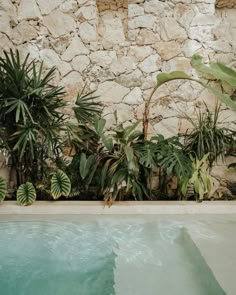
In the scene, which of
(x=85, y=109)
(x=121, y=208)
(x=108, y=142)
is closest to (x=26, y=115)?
(x=85, y=109)

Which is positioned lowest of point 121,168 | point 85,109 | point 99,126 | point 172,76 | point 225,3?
point 121,168

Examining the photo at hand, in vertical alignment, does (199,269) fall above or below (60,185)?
below

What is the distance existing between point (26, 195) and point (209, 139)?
2.09 metres

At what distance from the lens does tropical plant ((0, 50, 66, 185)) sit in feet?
11.3

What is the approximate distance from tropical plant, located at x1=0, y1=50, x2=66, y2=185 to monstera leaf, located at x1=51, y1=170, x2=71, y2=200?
318 millimetres

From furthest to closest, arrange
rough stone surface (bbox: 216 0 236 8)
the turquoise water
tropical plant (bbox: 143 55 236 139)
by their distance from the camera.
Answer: rough stone surface (bbox: 216 0 236 8) → the turquoise water → tropical plant (bbox: 143 55 236 139)

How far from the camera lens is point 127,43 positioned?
425 cm

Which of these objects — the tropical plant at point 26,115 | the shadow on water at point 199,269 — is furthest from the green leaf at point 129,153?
the shadow on water at point 199,269

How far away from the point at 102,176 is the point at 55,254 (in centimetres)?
116

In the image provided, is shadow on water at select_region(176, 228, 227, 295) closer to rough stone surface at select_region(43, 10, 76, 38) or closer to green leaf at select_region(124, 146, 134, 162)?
green leaf at select_region(124, 146, 134, 162)

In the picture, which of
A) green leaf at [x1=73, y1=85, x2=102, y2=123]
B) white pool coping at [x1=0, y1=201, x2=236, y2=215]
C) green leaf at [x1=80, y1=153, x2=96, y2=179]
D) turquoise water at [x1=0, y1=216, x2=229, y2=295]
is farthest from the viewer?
green leaf at [x1=73, y1=85, x2=102, y2=123]

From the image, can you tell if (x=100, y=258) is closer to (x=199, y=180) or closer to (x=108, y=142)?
(x=108, y=142)

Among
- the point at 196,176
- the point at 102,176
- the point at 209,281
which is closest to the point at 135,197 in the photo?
the point at 102,176

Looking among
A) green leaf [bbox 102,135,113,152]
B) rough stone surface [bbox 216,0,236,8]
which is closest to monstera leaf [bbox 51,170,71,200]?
green leaf [bbox 102,135,113,152]
